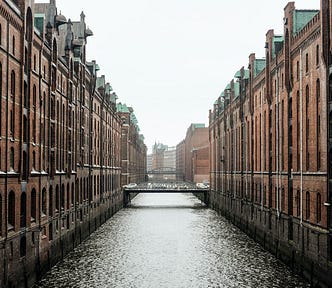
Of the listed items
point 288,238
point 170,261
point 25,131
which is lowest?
point 170,261

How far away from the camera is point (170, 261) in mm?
35531

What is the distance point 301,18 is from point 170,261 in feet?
60.9

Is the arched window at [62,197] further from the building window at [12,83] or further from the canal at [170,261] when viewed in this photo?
the building window at [12,83]

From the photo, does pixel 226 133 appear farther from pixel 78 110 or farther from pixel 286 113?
pixel 286 113

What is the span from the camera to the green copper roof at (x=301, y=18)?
110ft

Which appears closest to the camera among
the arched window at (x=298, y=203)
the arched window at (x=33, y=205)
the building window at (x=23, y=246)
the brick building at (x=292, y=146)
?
the building window at (x=23, y=246)

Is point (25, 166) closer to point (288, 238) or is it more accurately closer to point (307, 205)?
point (307, 205)

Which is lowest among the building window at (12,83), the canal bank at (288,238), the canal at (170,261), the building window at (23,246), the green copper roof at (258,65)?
the canal at (170,261)

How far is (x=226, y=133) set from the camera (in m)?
69.8

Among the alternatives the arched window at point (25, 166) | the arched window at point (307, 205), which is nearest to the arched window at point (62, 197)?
the arched window at point (25, 166)

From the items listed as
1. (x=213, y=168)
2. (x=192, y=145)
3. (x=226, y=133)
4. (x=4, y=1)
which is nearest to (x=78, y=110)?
(x=4, y=1)

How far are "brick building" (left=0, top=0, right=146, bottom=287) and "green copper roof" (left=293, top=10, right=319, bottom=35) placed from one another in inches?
600

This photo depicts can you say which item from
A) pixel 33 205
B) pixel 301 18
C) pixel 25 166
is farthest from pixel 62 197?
pixel 301 18

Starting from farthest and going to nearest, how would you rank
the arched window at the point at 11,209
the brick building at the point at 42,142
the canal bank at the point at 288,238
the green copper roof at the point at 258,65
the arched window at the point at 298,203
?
1. the green copper roof at the point at 258,65
2. the arched window at the point at 298,203
3. the canal bank at the point at 288,238
4. the arched window at the point at 11,209
5. the brick building at the point at 42,142
